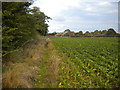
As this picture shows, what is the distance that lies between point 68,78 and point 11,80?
2212 millimetres

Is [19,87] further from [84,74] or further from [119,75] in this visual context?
[119,75]

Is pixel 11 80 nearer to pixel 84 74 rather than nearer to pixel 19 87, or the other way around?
pixel 19 87

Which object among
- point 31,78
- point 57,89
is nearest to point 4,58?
point 31,78

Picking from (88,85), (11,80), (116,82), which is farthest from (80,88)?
(11,80)

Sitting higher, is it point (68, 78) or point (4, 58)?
point (4, 58)

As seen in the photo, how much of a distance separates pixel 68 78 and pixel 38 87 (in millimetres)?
1340

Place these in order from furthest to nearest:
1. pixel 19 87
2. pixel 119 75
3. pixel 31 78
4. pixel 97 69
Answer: pixel 97 69
pixel 119 75
pixel 31 78
pixel 19 87

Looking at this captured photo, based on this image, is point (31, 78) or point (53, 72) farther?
point (53, 72)

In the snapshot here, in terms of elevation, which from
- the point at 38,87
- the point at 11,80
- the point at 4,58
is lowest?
the point at 38,87

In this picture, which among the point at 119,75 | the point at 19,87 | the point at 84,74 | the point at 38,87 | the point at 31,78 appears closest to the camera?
the point at 19,87

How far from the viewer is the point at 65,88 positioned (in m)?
4.05

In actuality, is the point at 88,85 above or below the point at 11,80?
below

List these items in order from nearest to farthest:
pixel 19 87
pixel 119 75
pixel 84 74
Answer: pixel 19 87, pixel 119 75, pixel 84 74

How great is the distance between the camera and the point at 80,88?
13.3ft
